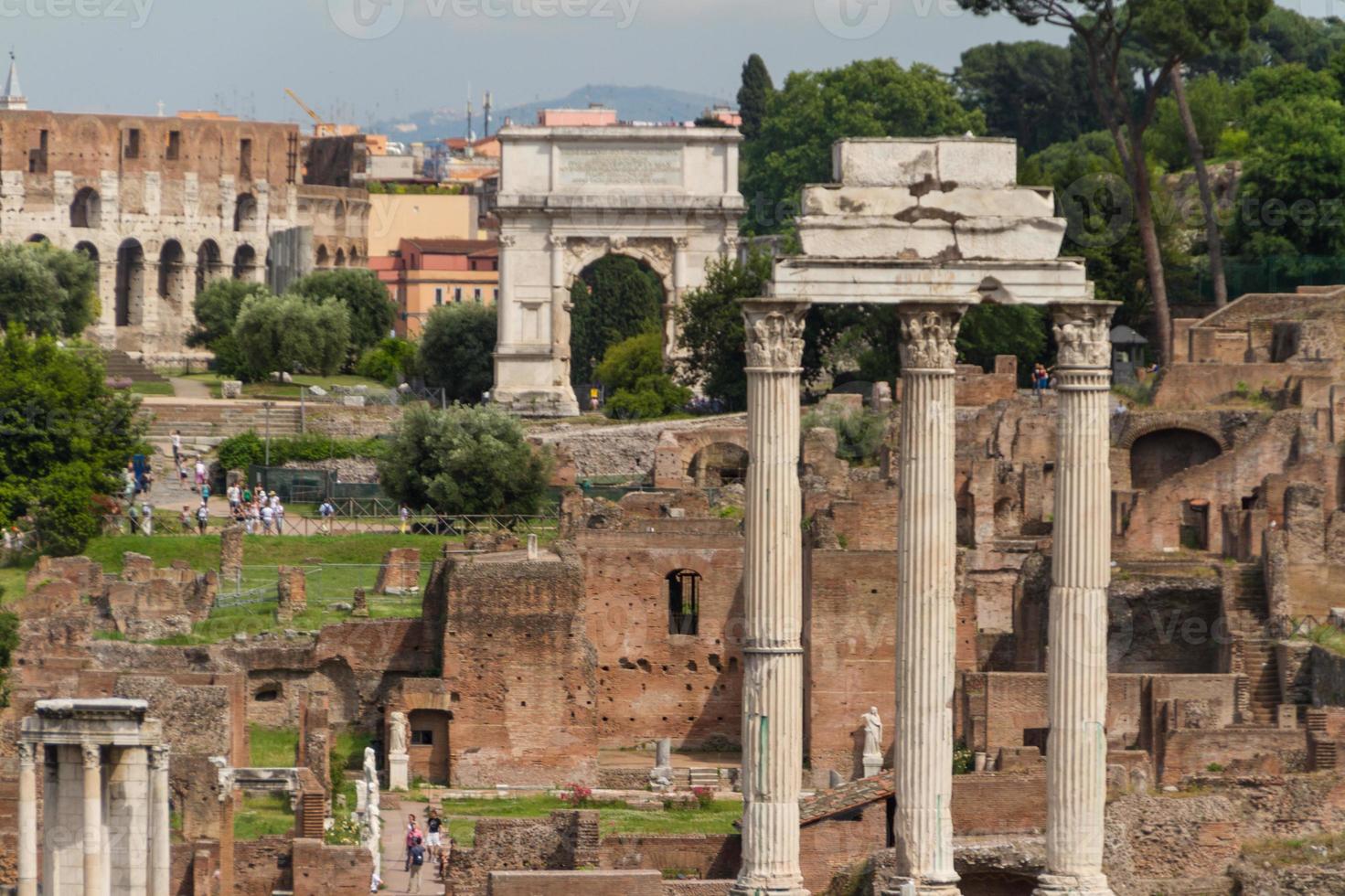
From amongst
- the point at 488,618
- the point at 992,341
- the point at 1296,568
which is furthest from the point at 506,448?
the point at 1296,568

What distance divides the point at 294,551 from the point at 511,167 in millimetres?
18174

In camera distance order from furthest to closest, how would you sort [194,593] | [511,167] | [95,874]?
[511,167] → [194,593] → [95,874]

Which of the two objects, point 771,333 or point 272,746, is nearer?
point 771,333

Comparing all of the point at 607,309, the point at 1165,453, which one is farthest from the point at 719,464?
the point at 607,309

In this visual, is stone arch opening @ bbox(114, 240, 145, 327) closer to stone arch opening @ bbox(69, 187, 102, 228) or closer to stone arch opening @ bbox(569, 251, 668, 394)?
stone arch opening @ bbox(69, 187, 102, 228)

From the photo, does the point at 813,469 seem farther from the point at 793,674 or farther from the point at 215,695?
the point at 793,674

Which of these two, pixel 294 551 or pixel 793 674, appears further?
pixel 294 551

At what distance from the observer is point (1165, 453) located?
62.2 metres

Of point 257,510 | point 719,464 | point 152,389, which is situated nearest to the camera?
point 257,510

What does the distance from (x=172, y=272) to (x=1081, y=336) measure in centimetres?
8714

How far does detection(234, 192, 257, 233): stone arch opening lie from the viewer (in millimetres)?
119688

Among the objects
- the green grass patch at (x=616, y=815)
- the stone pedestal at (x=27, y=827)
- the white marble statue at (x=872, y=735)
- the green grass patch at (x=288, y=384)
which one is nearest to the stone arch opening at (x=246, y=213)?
the green grass patch at (x=288, y=384)

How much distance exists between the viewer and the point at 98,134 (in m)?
117

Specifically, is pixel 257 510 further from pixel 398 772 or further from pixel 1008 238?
pixel 1008 238
